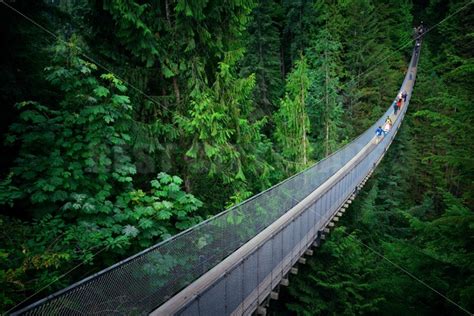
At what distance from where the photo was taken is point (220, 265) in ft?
17.2

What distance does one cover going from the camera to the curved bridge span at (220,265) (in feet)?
11.7

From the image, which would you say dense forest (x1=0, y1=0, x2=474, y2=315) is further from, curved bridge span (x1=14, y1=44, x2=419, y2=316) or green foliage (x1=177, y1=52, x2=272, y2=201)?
curved bridge span (x1=14, y1=44, x2=419, y2=316)

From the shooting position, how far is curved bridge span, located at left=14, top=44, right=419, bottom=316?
356 cm

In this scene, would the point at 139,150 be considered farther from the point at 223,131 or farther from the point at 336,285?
the point at 336,285

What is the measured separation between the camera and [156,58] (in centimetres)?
698

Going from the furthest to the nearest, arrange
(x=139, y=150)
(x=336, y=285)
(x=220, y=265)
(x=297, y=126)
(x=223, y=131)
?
(x=297, y=126), (x=336, y=285), (x=223, y=131), (x=139, y=150), (x=220, y=265)

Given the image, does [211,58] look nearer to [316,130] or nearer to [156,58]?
[156,58]

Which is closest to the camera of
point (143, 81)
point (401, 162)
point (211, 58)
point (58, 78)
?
point (58, 78)

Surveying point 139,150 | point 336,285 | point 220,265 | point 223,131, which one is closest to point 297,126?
point 336,285

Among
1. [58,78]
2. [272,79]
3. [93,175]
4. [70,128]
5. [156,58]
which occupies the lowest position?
[93,175]

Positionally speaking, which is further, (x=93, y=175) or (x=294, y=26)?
(x=294, y=26)

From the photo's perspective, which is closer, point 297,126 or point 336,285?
point 336,285

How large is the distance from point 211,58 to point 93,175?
4382mm

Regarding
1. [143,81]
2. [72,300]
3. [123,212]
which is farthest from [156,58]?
[72,300]
